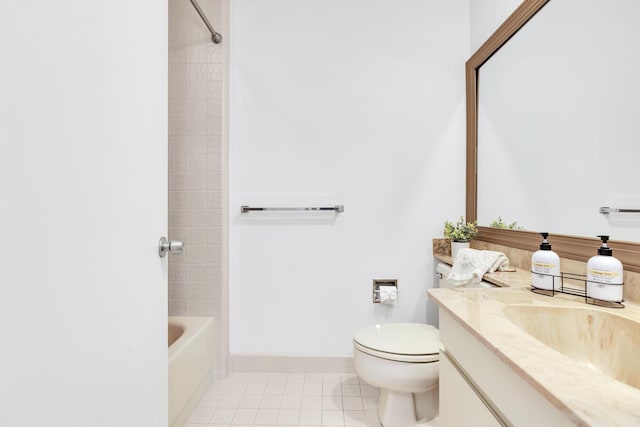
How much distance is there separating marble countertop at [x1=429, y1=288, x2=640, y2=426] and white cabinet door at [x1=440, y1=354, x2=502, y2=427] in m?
0.16

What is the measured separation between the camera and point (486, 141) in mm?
1735

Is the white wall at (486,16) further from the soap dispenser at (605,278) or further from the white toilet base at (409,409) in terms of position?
the white toilet base at (409,409)

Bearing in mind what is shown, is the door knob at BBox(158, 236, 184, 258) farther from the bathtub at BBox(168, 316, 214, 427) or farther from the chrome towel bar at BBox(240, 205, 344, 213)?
the chrome towel bar at BBox(240, 205, 344, 213)

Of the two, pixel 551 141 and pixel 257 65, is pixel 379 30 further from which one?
pixel 551 141

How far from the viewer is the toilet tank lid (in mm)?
1312

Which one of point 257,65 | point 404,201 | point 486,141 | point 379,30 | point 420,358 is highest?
point 379,30

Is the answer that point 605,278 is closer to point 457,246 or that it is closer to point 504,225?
point 504,225

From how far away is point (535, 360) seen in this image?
0.55 metres

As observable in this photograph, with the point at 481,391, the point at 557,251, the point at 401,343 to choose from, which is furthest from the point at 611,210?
the point at 401,343
